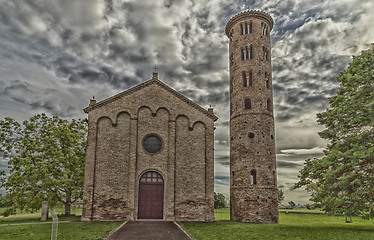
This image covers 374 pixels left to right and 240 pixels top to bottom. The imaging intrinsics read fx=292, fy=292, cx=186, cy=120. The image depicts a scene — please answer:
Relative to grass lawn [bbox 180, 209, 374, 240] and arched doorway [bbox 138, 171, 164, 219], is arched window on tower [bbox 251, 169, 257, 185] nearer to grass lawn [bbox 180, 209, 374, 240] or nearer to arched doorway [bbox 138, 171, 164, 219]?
grass lawn [bbox 180, 209, 374, 240]

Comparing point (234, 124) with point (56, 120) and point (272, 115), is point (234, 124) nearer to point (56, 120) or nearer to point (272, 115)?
point (272, 115)

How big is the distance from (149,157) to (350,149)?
49.0 feet

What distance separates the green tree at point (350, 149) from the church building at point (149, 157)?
9.14 meters

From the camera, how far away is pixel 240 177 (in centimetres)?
2553

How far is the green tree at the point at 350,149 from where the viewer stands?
17.3 metres

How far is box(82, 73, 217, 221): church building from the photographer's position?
23.6 m

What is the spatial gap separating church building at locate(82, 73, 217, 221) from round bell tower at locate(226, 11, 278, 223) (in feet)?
8.33

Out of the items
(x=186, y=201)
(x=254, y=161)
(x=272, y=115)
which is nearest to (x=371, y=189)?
(x=254, y=161)

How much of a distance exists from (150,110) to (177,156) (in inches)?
186

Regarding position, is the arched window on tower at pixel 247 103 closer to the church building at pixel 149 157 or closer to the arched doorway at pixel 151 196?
the church building at pixel 149 157

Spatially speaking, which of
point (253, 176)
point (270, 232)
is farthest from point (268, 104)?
point (270, 232)

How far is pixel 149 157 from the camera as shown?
81.0 feet

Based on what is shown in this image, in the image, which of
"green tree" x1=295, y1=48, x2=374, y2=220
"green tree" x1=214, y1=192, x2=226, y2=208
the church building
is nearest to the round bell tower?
the church building

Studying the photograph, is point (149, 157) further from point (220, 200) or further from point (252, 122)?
point (220, 200)
